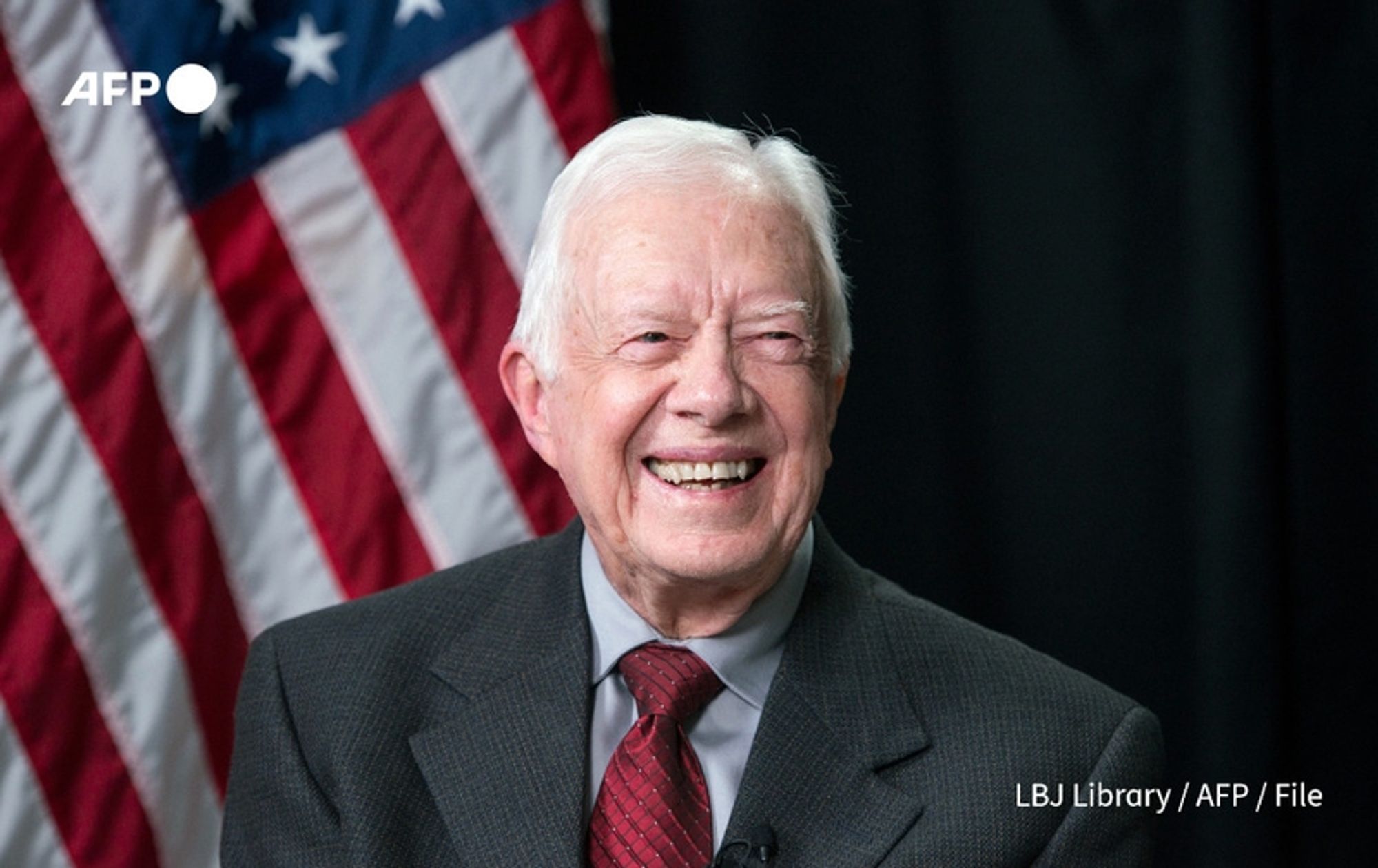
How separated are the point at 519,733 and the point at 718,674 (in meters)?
0.28

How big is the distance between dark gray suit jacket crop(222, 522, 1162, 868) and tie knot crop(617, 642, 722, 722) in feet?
0.25

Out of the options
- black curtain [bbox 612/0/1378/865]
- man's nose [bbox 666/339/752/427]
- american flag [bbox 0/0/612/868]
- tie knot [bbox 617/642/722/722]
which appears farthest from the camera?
black curtain [bbox 612/0/1378/865]

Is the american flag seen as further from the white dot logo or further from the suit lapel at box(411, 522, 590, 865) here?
the suit lapel at box(411, 522, 590, 865)

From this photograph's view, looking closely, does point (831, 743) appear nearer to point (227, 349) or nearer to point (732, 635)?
point (732, 635)

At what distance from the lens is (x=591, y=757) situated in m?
2.36

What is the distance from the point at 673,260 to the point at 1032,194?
1.63 meters

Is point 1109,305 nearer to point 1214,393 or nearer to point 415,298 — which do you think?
point 1214,393

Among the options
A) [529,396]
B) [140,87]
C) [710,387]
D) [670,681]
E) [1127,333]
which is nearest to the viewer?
[710,387]

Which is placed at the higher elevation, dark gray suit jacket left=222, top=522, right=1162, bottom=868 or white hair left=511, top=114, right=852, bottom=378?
white hair left=511, top=114, right=852, bottom=378

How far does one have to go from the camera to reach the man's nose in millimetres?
2199

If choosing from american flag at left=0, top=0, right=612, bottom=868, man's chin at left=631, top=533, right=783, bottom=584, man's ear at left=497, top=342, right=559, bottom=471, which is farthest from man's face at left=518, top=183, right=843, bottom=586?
american flag at left=0, top=0, right=612, bottom=868

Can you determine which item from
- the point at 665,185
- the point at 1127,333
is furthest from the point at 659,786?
the point at 1127,333

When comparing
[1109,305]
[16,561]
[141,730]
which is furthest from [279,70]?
[1109,305]

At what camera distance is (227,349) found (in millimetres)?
3205
